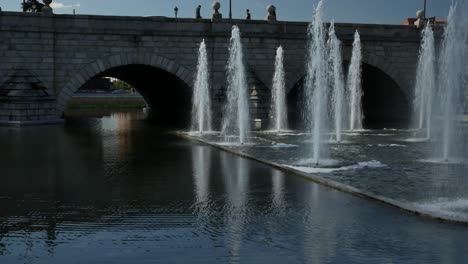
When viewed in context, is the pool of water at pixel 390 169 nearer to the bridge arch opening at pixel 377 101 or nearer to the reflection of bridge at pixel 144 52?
the reflection of bridge at pixel 144 52

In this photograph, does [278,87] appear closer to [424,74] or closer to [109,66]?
[109,66]

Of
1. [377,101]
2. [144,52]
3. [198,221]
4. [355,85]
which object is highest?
[144,52]

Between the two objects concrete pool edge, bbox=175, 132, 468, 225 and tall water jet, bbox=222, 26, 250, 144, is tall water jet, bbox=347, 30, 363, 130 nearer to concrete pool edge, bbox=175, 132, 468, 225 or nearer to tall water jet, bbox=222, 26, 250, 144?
tall water jet, bbox=222, 26, 250, 144

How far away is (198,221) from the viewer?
7559 mm

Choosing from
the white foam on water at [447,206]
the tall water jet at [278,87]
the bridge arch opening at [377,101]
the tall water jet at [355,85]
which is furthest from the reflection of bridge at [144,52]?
the white foam on water at [447,206]

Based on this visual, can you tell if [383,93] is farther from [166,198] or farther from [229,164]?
[166,198]

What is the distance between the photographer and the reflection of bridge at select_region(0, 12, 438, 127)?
27594 millimetres

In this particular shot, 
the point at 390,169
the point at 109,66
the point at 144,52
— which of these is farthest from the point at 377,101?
the point at 390,169

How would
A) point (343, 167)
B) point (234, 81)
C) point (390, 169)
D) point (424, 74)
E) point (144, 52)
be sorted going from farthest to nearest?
1. point (424, 74)
2. point (234, 81)
3. point (144, 52)
4. point (343, 167)
5. point (390, 169)

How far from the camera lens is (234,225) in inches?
289

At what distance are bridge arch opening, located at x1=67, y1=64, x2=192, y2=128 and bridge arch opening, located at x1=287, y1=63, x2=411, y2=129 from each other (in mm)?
6673

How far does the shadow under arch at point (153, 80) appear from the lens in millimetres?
28750

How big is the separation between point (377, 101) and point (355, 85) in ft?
10.7

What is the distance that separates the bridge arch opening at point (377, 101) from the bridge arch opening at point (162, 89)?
667cm
